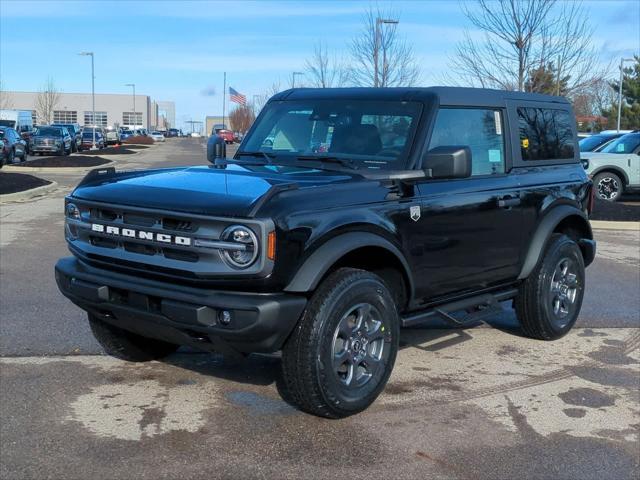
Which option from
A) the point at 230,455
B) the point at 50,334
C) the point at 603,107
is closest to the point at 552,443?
the point at 230,455

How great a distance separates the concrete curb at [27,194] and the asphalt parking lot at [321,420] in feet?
34.5

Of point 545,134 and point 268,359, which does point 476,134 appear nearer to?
point 545,134

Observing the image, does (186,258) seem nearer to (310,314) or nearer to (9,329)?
(310,314)

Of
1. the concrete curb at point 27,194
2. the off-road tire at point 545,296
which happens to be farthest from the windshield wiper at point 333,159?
the concrete curb at point 27,194

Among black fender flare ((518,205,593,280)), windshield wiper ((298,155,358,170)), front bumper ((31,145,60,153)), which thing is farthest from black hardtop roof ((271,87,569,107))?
front bumper ((31,145,60,153))

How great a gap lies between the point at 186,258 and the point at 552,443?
2316 millimetres

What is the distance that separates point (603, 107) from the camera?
65250 millimetres

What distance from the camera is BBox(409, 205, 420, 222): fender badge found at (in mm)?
4844

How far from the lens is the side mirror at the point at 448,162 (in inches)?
189

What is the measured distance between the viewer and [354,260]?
472 cm

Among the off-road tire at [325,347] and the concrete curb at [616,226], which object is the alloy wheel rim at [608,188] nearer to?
the concrete curb at [616,226]

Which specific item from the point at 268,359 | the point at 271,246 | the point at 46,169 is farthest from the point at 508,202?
the point at 46,169

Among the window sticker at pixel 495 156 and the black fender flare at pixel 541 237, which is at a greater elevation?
the window sticker at pixel 495 156

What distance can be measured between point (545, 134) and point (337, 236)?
9.40 ft
